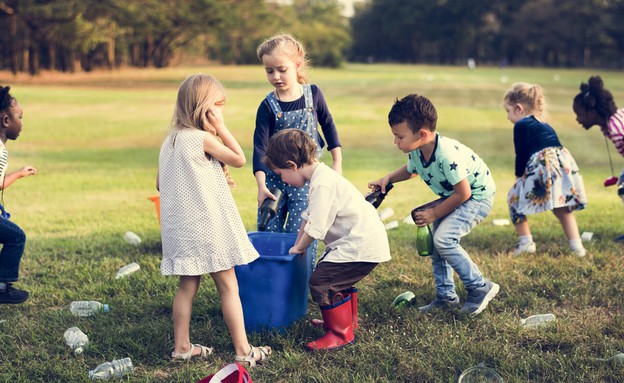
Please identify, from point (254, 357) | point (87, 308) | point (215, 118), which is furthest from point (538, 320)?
point (87, 308)

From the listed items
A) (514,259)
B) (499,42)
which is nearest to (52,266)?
(514,259)

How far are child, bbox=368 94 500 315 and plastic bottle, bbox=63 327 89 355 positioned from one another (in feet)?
6.27

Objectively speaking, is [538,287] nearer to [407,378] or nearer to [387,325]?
[387,325]

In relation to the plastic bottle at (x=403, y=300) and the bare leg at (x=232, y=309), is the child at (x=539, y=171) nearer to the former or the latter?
the plastic bottle at (x=403, y=300)

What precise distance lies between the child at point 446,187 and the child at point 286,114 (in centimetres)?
53

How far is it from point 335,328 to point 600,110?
10.4 feet

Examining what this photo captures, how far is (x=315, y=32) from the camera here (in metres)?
74.9

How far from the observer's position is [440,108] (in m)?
22.6

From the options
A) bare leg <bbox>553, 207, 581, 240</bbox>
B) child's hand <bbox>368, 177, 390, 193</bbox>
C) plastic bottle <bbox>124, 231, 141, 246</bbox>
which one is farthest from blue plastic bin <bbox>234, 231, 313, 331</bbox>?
bare leg <bbox>553, 207, 581, 240</bbox>

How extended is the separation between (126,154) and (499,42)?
3168 inches

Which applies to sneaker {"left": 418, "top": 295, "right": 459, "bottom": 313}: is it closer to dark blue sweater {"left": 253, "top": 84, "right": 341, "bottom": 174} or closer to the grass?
the grass

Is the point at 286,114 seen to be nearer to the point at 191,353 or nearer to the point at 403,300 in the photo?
the point at 403,300

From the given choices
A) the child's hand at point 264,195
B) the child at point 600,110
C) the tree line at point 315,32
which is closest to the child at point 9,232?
the child's hand at point 264,195

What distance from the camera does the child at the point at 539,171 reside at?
5734 millimetres
